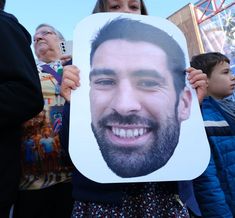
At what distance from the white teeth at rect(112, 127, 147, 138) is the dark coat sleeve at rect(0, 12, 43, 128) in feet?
0.65

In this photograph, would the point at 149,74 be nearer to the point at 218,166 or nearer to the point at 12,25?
the point at 12,25

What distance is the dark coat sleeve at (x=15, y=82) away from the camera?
27.9 inches

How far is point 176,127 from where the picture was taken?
794 mm

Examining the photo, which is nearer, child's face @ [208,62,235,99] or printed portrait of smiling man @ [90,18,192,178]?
printed portrait of smiling man @ [90,18,192,178]

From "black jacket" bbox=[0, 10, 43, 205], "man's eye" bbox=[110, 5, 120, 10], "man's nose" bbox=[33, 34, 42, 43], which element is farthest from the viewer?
"man's nose" bbox=[33, 34, 42, 43]

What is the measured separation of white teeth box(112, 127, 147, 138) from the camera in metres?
0.74

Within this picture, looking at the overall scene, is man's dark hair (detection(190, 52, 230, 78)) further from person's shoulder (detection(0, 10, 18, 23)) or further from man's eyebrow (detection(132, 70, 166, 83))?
person's shoulder (detection(0, 10, 18, 23))

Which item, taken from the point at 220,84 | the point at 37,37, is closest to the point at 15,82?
the point at 37,37

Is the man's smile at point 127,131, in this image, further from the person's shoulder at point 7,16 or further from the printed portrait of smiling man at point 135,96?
the person's shoulder at point 7,16

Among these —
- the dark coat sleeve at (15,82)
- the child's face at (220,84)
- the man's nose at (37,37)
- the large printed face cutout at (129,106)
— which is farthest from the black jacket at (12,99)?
the child's face at (220,84)

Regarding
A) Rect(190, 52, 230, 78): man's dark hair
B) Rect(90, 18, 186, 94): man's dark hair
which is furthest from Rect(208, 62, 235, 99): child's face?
Rect(90, 18, 186, 94): man's dark hair

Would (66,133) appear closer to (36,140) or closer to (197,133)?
(36,140)

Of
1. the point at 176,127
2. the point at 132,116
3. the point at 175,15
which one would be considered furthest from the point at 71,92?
the point at 175,15

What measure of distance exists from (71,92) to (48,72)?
0.36 meters
